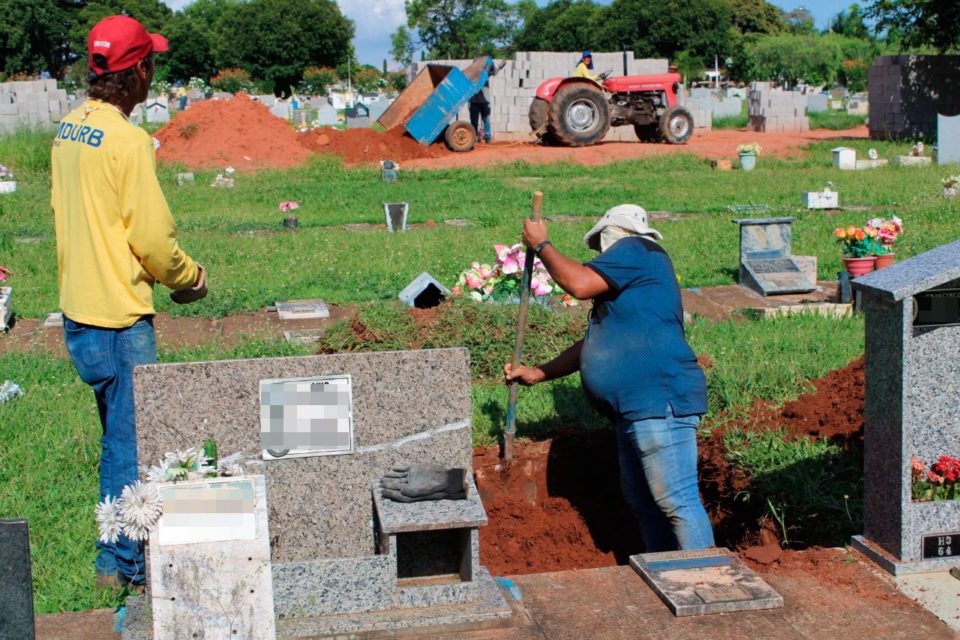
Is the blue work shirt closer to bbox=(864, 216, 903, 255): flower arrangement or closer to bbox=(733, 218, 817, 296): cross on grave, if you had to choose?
bbox=(733, 218, 817, 296): cross on grave

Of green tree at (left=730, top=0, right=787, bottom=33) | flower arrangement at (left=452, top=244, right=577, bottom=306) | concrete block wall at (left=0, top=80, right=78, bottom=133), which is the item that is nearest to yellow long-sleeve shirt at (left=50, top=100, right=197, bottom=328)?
flower arrangement at (left=452, top=244, right=577, bottom=306)

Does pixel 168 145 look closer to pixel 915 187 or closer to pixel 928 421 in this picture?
pixel 915 187

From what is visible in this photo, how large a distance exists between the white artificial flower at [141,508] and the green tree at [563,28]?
231 ft

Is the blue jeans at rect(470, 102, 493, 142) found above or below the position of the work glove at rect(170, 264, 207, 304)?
above

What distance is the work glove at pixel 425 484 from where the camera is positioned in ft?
12.4

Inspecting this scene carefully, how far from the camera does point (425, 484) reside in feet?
12.5

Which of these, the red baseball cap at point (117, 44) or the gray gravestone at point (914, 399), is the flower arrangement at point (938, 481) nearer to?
the gray gravestone at point (914, 399)

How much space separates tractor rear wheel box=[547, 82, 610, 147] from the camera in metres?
25.7

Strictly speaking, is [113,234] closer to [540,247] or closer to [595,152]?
[540,247]

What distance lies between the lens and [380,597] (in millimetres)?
3512

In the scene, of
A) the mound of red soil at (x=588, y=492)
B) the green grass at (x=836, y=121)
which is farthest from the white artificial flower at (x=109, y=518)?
the green grass at (x=836, y=121)

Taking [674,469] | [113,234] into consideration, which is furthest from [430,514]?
[113,234]

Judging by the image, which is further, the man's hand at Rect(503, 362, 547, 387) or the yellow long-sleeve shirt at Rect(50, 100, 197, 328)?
the man's hand at Rect(503, 362, 547, 387)

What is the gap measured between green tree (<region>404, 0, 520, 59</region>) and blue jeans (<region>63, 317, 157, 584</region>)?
76.4 meters
